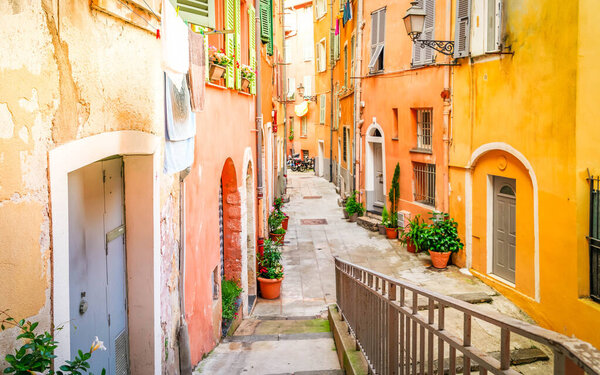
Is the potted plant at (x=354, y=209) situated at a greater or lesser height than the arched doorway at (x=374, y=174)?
lesser

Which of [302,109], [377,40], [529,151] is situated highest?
[377,40]

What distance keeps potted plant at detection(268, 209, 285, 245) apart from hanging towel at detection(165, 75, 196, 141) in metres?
9.84

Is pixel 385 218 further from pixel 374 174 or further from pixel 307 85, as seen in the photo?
pixel 307 85

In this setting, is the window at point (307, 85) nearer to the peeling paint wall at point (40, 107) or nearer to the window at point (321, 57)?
the window at point (321, 57)

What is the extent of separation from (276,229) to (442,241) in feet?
18.6

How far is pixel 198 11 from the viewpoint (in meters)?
5.79

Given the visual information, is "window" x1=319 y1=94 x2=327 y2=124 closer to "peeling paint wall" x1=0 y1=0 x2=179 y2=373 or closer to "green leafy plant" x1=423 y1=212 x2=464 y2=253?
"green leafy plant" x1=423 y1=212 x2=464 y2=253

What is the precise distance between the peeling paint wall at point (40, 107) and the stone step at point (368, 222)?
13335 mm

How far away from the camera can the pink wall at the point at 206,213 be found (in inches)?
252

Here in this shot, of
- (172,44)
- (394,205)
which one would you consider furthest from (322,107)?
(172,44)

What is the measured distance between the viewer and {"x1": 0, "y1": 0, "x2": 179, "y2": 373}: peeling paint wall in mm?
2521

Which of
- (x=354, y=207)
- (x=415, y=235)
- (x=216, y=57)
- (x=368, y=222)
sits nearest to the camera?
(x=216, y=57)

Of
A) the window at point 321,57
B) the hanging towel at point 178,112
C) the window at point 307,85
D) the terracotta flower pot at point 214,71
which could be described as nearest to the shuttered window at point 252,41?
the terracotta flower pot at point 214,71

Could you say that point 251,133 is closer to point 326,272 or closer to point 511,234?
point 326,272
